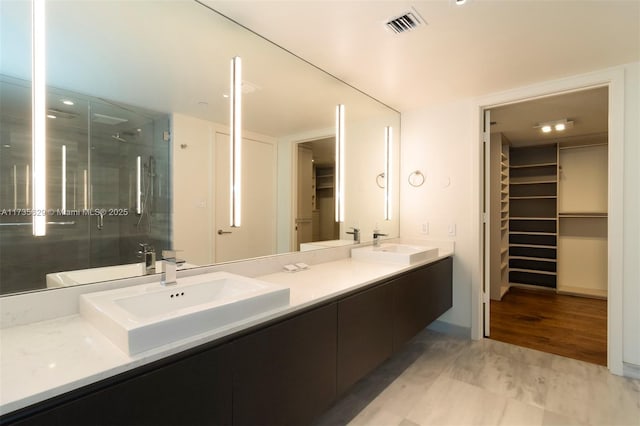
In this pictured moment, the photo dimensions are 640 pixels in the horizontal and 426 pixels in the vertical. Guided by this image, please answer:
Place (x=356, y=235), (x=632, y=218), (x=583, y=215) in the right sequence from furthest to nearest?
(x=583, y=215)
(x=356, y=235)
(x=632, y=218)

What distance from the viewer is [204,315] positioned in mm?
1052

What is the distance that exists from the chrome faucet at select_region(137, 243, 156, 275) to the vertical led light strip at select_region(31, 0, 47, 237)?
0.40 metres

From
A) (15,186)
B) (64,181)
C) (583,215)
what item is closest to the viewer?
(15,186)

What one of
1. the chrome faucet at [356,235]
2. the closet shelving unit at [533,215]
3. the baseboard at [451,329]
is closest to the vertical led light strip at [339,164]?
the chrome faucet at [356,235]

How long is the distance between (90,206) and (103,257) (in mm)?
238

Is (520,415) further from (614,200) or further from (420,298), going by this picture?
(614,200)

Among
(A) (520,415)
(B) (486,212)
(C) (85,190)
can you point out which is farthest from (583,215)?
(C) (85,190)

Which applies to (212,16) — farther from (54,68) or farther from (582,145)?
(582,145)

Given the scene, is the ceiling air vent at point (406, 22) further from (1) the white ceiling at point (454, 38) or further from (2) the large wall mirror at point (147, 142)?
(2) the large wall mirror at point (147, 142)

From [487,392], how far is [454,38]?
2.33 m

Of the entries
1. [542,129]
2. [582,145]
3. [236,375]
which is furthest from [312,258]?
[582,145]

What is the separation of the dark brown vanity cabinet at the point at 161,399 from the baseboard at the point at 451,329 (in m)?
2.65

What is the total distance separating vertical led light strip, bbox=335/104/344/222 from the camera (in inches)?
105

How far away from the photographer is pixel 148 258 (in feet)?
4.82
